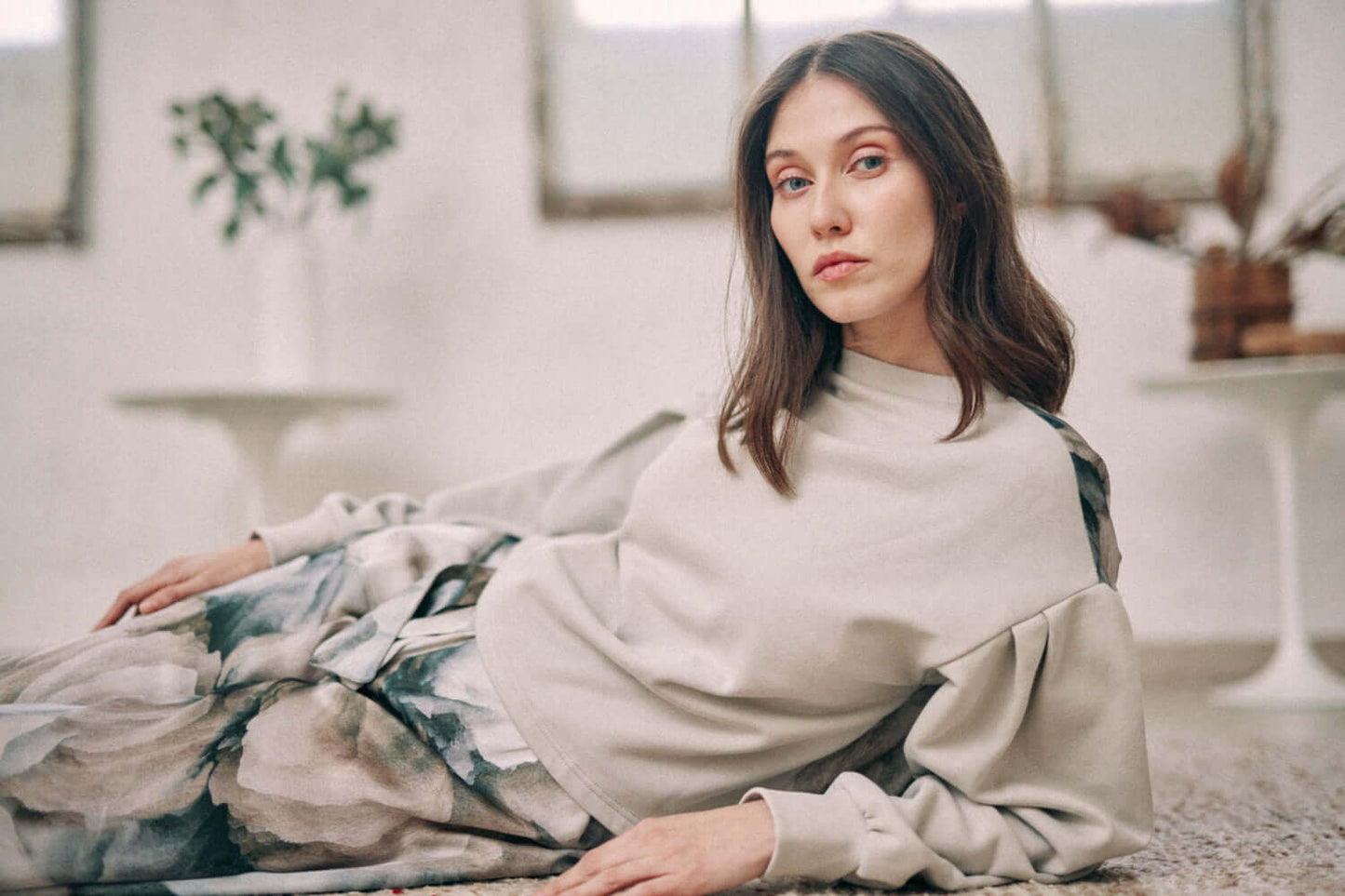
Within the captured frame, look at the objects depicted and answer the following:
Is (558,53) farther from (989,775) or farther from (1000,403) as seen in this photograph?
(989,775)

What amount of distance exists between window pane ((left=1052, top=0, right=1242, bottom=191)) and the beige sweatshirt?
6.21 feet

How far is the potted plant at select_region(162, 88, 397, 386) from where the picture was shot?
8.21ft

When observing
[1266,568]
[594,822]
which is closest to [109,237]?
[594,822]

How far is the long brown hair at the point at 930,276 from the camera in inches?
38.9

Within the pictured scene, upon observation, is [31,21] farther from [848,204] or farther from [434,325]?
[848,204]

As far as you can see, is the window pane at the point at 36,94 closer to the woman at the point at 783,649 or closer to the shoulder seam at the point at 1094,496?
the woman at the point at 783,649

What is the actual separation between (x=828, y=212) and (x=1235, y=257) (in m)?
1.82

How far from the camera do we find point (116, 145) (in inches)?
113

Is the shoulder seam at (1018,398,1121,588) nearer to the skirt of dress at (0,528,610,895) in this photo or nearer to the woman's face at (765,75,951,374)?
the woman's face at (765,75,951,374)

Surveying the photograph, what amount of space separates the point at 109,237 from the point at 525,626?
7.92ft

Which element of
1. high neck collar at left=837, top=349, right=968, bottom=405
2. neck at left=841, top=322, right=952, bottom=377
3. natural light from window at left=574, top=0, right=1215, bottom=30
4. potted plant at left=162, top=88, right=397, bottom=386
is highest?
natural light from window at left=574, top=0, right=1215, bottom=30

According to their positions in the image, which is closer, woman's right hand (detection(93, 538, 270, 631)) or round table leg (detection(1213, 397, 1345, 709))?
woman's right hand (detection(93, 538, 270, 631))

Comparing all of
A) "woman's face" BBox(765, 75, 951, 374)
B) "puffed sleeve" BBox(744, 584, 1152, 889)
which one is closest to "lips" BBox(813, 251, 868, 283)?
"woman's face" BBox(765, 75, 951, 374)

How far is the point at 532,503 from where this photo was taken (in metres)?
1.40
